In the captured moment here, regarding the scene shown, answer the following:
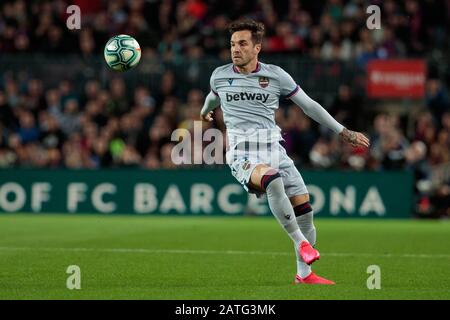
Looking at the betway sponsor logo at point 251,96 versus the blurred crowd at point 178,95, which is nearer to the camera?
the betway sponsor logo at point 251,96

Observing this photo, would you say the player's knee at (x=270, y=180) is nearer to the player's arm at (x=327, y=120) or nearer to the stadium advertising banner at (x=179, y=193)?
the player's arm at (x=327, y=120)

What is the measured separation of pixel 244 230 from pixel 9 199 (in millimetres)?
5779

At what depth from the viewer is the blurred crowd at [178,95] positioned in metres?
20.5

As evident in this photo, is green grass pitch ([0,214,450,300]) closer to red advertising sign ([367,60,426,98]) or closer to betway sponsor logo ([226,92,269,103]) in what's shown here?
betway sponsor logo ([226,92,269,103])

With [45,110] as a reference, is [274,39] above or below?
above

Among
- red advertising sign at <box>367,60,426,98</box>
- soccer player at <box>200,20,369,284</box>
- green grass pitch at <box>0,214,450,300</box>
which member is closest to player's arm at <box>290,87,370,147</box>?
soccer player at <box>200,20,369,284</box>

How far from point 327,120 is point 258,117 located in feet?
2.20

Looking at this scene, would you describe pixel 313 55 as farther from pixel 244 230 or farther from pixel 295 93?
pixel 295 93

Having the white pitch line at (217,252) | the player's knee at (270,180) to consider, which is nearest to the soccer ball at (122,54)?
the white pitch line at (217,252)

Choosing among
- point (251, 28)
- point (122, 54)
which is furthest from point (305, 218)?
point (122, 54)

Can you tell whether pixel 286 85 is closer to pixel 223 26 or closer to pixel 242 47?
pixel 242 47

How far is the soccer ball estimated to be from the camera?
11266mm

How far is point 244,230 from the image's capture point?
54.5ft
